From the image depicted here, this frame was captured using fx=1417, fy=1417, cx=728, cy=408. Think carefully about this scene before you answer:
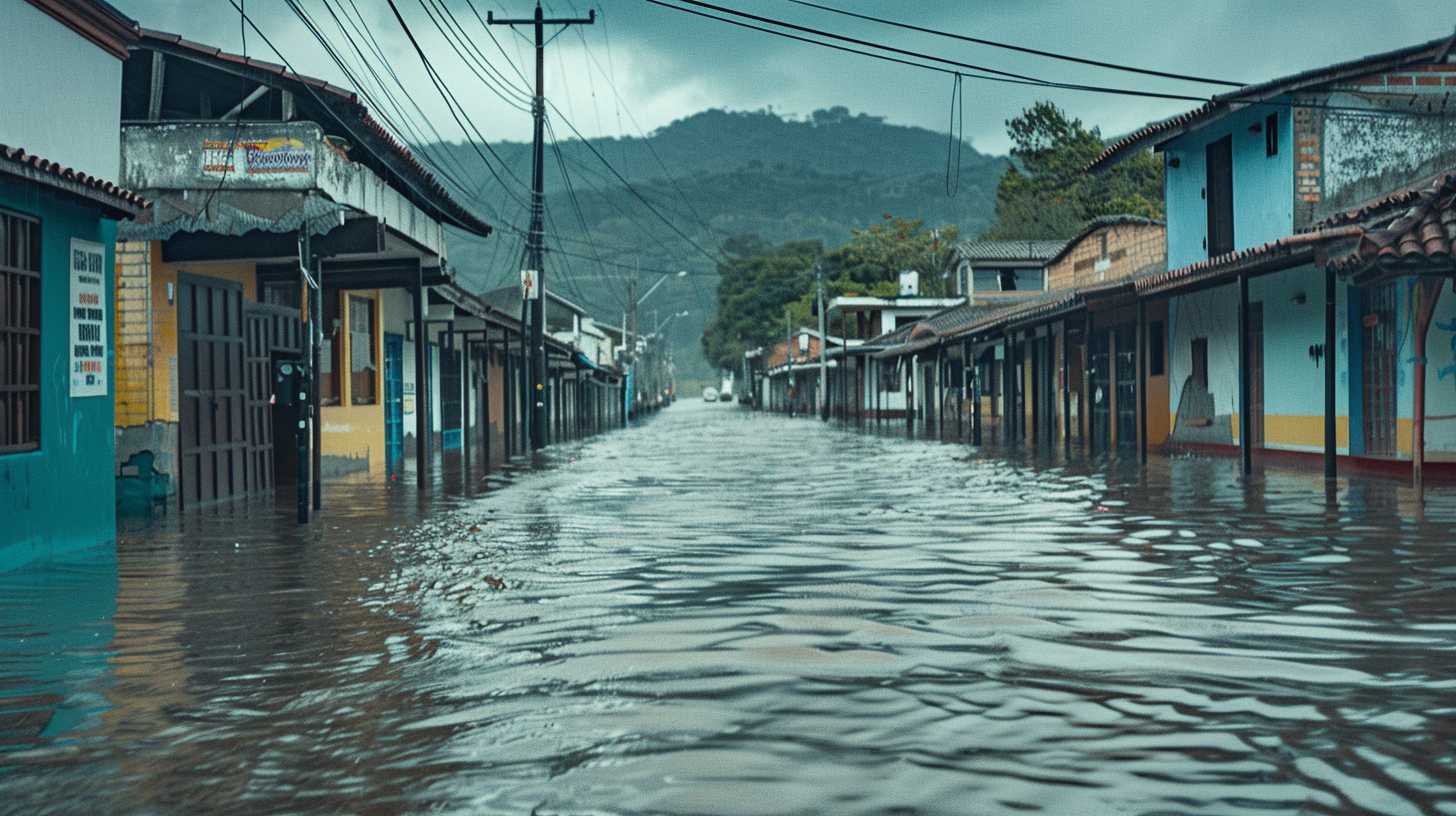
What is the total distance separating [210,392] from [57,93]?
5426 millimetres

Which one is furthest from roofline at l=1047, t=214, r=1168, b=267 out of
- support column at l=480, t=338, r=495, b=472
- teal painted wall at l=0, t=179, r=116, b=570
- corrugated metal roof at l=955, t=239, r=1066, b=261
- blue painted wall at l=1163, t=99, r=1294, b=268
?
teal painted wall at l=0, t=179, r=116, b=570

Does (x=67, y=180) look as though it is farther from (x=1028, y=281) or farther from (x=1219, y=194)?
(x=1028, y=281)

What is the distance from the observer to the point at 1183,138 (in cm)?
2753

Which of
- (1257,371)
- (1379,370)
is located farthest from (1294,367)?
(1379,370)

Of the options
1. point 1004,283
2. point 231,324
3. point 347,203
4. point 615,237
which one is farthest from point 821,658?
point 615,237

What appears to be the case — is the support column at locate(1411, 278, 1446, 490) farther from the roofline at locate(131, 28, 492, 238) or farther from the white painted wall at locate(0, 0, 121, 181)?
the white painted wall at locate(0, 0, 121, 181)

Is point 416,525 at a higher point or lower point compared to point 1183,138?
lower

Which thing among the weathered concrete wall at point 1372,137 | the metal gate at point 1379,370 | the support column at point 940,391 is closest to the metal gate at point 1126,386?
the support column at point 940,391

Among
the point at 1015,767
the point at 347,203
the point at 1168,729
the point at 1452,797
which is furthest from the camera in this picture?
the point at 347,203

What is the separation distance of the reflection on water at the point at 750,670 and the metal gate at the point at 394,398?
15.3 m

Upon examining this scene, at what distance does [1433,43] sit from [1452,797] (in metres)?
21.1

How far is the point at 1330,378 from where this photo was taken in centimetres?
1711

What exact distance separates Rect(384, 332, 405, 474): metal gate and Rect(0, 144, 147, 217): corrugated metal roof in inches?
597

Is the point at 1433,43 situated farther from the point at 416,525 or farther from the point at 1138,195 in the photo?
the point at 1138,195
